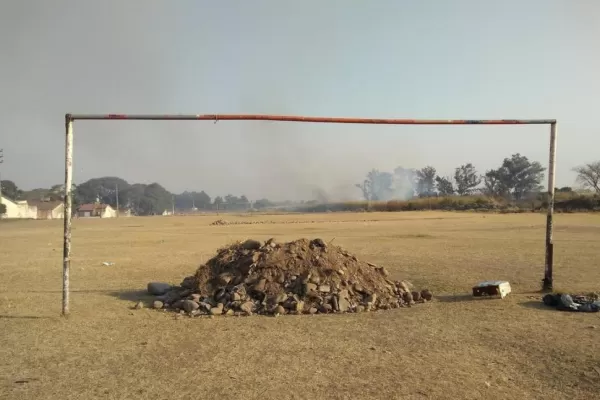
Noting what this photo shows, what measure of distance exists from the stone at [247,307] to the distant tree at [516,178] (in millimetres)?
81735

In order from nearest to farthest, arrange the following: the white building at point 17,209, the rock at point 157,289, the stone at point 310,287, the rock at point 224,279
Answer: the stone at point 310,287 → the rock at point 224,279 → the rock at point 157,289 → the white building at point 17,209

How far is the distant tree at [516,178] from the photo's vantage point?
278ft

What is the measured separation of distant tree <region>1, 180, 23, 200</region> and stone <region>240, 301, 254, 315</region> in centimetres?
11021

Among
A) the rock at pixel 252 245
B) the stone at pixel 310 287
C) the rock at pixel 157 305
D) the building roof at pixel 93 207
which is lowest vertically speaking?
the building roof at pixel 93 207

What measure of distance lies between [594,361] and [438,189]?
10090 cm

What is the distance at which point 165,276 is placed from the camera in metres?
14.1

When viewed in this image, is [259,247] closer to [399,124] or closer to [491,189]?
[399,124]

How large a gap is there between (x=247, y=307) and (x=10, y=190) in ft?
371

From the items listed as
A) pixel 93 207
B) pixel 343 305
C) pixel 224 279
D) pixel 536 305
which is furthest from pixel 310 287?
→ pixel 93 207

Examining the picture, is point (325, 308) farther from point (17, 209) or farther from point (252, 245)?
point (17, 209)

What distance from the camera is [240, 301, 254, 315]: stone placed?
895cm

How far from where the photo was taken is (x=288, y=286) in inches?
378

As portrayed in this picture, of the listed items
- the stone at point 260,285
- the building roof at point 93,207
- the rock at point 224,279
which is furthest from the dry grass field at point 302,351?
the building roof at point 93,207

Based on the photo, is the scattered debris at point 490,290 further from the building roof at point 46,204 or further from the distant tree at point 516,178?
the building roof at point 46,204
